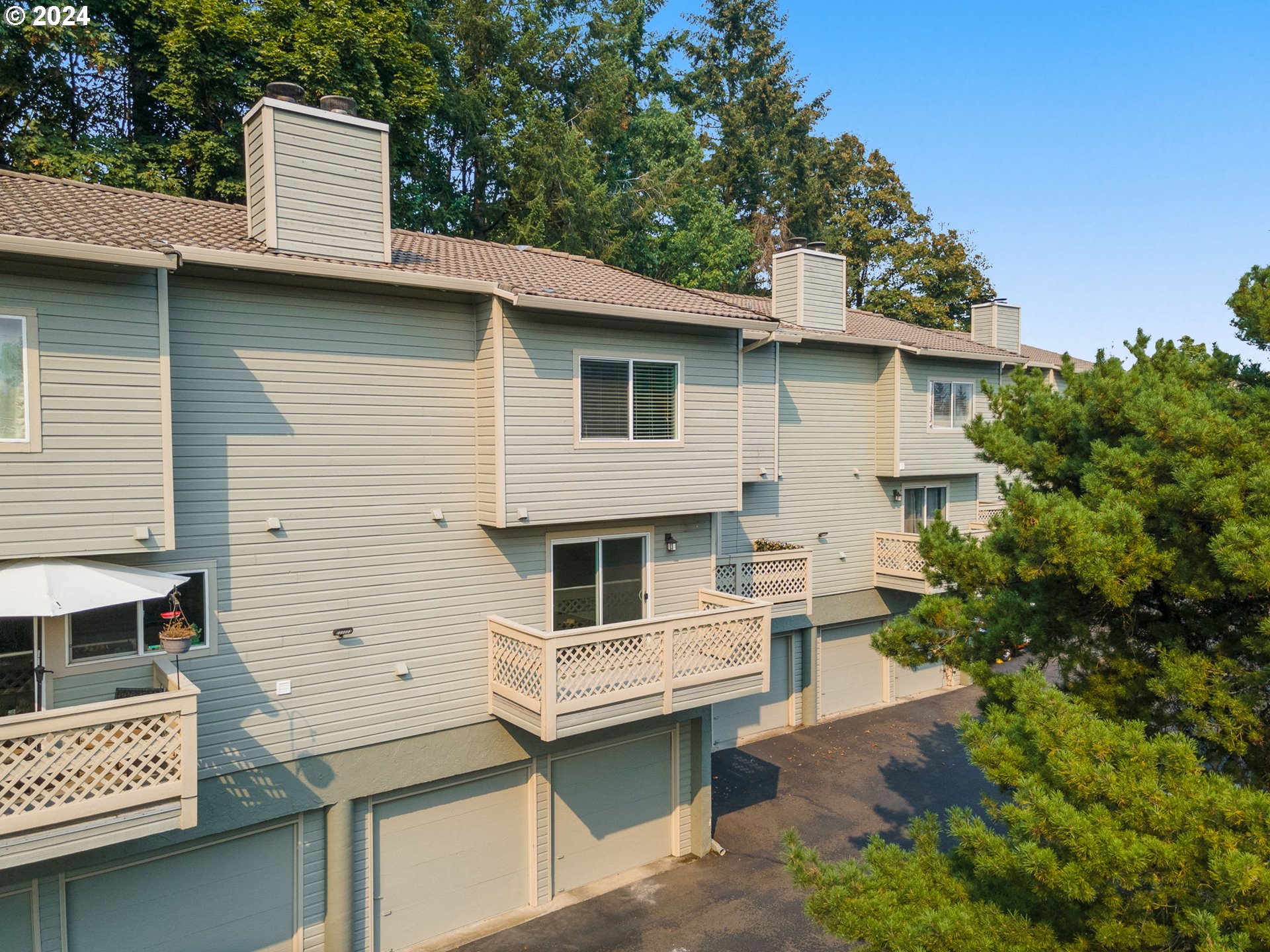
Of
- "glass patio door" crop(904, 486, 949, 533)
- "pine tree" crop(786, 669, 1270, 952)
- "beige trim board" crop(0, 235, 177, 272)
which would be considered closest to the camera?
"pine tree" crop(786, 669, 1270, 952)

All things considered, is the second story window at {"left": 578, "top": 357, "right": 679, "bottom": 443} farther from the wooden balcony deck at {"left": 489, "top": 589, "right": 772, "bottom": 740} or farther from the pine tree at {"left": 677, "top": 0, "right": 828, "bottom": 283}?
the pine tree at {"left": 677, "top": 0, "right": 828, "bottom": 283}

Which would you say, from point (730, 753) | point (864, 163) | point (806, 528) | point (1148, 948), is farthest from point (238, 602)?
point (864, 163)

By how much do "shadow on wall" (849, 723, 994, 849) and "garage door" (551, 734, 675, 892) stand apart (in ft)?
11.1

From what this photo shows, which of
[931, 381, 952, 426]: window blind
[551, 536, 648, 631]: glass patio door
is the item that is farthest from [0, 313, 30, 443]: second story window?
[931, 381, 952, 426]: window blind

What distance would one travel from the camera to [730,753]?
16734 mm

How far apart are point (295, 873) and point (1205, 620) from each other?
9.82m

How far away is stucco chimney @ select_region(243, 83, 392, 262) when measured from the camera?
9.25 meters

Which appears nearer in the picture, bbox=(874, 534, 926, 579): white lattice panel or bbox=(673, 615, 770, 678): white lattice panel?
bbox=(673, 615, 770, 678): white lattice panel

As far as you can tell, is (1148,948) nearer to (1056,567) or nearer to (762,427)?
(1056,567)

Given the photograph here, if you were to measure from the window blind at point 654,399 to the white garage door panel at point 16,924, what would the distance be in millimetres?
8415

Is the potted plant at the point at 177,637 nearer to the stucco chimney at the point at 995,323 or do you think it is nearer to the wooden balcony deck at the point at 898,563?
the wooden balcony deck at the point at 898,563

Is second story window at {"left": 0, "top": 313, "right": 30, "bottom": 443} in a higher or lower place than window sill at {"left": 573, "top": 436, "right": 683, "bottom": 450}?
higher

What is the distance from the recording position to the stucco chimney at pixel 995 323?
24.4 metres

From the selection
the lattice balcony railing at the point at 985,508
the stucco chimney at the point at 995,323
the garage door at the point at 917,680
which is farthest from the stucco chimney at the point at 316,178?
the stucco chimney at the point at 995,323
